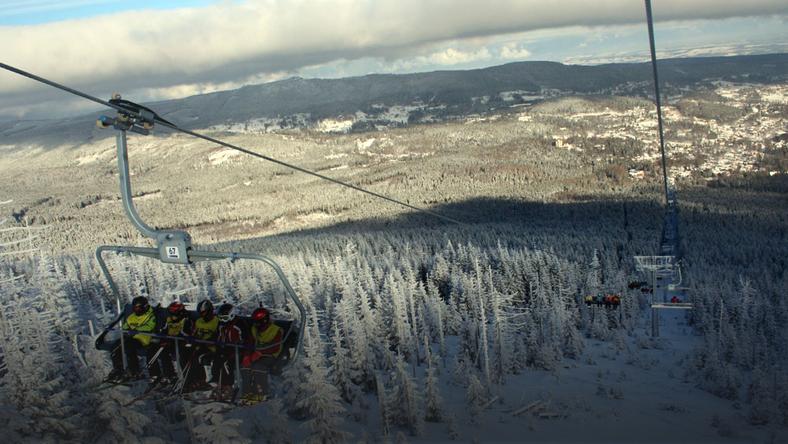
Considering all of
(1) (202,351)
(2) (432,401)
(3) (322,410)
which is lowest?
(2) (432,401)

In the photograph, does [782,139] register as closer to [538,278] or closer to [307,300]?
[538,278]

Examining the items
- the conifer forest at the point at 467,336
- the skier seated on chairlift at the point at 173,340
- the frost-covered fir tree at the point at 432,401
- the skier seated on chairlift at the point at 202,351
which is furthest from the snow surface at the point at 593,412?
the skier seated on chairlift at the point at 202,351

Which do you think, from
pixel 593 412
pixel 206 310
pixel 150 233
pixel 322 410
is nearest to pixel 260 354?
pixel 206 310

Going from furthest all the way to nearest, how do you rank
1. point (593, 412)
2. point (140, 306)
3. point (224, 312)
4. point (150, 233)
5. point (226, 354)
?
point (593, 412)
point (140, 306)
point (224, 312)
point (226, 354)
point (150, 233)

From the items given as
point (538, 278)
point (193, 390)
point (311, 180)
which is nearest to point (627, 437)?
point (193, 390)

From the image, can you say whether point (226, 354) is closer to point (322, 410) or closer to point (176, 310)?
point (176, 310)

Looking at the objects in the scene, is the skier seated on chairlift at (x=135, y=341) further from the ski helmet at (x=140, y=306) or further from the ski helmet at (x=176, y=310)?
the ski helmet at (x=176, y=310)

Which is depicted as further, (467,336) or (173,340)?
(467,336)

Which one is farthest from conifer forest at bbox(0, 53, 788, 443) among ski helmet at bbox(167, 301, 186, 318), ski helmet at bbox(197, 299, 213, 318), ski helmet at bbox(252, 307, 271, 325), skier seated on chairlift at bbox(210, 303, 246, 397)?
ski helmet at bbox(252, 307, 271, 325)

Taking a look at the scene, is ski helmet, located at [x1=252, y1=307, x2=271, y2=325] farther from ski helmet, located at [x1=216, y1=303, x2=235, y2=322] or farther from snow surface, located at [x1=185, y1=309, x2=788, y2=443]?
snow surface, located at [x1=185, y1=309, x2=788, y2=443]
